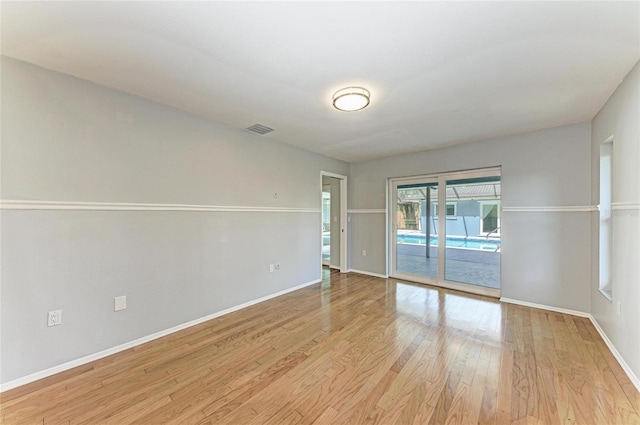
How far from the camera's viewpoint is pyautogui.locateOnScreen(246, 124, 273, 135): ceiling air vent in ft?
10.6

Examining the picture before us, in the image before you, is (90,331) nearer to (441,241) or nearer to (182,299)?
(182,299)

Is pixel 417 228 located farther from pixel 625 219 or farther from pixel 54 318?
pixel 54 318

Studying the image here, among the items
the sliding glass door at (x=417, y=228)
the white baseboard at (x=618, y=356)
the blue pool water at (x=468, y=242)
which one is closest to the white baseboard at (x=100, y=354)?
the sliding glass door at (x=417, y=228)

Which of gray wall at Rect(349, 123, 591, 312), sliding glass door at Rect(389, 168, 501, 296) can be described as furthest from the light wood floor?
sliding glass door at Rect(389, 168, 501, 296)

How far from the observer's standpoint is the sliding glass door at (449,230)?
3.90 m

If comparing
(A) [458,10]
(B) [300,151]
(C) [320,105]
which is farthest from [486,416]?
(B) [300,151]

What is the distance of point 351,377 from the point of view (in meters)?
1.93

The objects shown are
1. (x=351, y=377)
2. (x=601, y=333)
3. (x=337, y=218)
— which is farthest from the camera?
(x=337, y=218)

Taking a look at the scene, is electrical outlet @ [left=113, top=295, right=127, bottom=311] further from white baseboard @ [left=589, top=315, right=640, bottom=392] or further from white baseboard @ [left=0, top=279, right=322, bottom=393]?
white baseboard @ [left=589, top=315, right=640, bottom=392]

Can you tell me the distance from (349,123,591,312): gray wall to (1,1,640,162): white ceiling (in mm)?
538

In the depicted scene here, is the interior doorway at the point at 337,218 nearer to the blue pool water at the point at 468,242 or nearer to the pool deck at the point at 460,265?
the pool deck at the point at 460,265

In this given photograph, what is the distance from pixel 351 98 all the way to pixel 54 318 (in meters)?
3.13

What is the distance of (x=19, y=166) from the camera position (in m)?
1.87

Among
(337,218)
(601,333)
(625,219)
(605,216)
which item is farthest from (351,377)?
(337,218)
